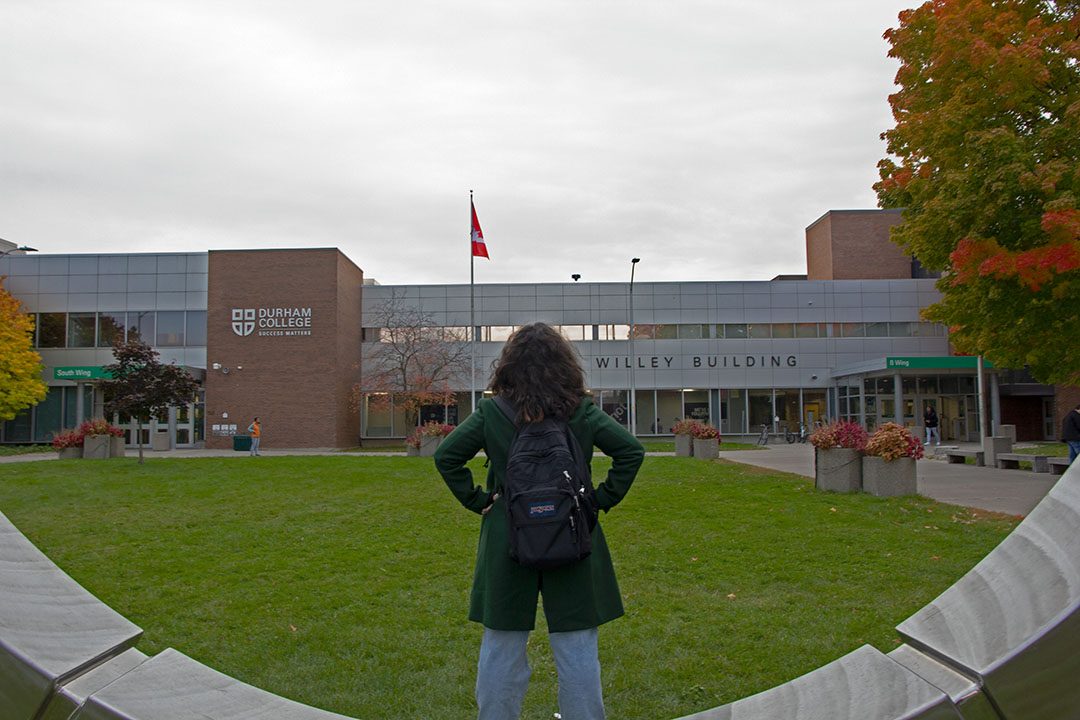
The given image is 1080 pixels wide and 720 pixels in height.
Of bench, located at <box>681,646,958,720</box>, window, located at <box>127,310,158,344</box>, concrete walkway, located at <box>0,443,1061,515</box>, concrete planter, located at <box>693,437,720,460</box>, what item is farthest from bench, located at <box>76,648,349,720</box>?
window, located at <box>127,310,158,344</box>

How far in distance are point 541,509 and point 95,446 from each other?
2878cm

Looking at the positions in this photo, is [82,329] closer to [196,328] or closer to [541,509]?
[196,328]

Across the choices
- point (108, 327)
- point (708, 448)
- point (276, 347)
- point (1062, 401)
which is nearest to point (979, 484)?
point (708, 448)

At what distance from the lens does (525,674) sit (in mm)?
3195

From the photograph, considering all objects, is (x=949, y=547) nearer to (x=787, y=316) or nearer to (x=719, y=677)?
(x=719, y=677)

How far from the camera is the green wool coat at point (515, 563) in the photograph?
9.92ft

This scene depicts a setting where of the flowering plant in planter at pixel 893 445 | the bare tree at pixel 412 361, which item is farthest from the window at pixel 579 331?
the flowering plant in planter at pixel 893 445

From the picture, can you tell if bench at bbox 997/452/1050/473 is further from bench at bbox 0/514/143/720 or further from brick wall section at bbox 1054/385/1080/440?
brick wall section at bbox 1054/385/1080/440

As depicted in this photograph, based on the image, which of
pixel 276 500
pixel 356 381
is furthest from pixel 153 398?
pixel 356 381

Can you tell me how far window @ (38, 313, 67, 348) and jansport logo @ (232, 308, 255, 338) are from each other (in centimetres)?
960

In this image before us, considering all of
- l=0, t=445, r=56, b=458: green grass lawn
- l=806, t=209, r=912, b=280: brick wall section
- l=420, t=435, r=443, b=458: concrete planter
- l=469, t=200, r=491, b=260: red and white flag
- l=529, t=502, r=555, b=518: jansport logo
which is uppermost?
l=806, t=209, r=912, b=280: brick wall section

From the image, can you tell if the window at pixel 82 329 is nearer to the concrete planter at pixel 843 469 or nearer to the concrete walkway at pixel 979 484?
the concrete walkway at pixel 979 484

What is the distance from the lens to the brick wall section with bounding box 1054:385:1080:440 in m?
40.2

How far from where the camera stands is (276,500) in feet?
44.5
